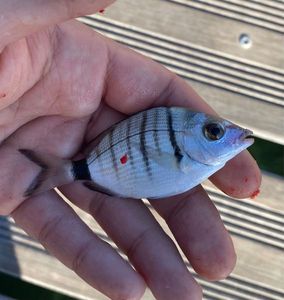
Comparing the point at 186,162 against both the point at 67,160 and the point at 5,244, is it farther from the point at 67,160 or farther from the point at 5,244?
the point at 5,244

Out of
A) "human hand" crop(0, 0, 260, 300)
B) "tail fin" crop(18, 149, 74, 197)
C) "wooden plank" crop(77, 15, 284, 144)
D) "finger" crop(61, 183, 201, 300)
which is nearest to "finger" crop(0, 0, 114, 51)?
"human hand" crop(0, 0, 260, 300)

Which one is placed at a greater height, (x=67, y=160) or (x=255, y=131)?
(x=67, y=160)

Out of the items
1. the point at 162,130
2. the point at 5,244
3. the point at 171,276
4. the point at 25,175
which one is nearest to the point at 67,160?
the point at 25,175

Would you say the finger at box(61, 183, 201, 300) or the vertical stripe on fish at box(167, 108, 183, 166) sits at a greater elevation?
the vertical stripe on fish at box(167, 108, 183, 166)

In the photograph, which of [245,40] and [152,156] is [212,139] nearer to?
[152,156]

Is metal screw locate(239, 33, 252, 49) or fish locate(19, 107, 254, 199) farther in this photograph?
metal screw locate(239, 33, 252, 49)

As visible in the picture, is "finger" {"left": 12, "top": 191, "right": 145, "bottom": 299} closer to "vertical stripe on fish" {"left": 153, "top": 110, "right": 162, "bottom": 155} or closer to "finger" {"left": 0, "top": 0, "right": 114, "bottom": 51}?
"vertical stripe on fish" {"left": 153, "top": 110, "right": 162, "bottom": 155}

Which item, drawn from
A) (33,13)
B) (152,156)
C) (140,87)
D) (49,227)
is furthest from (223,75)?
(33,13)
